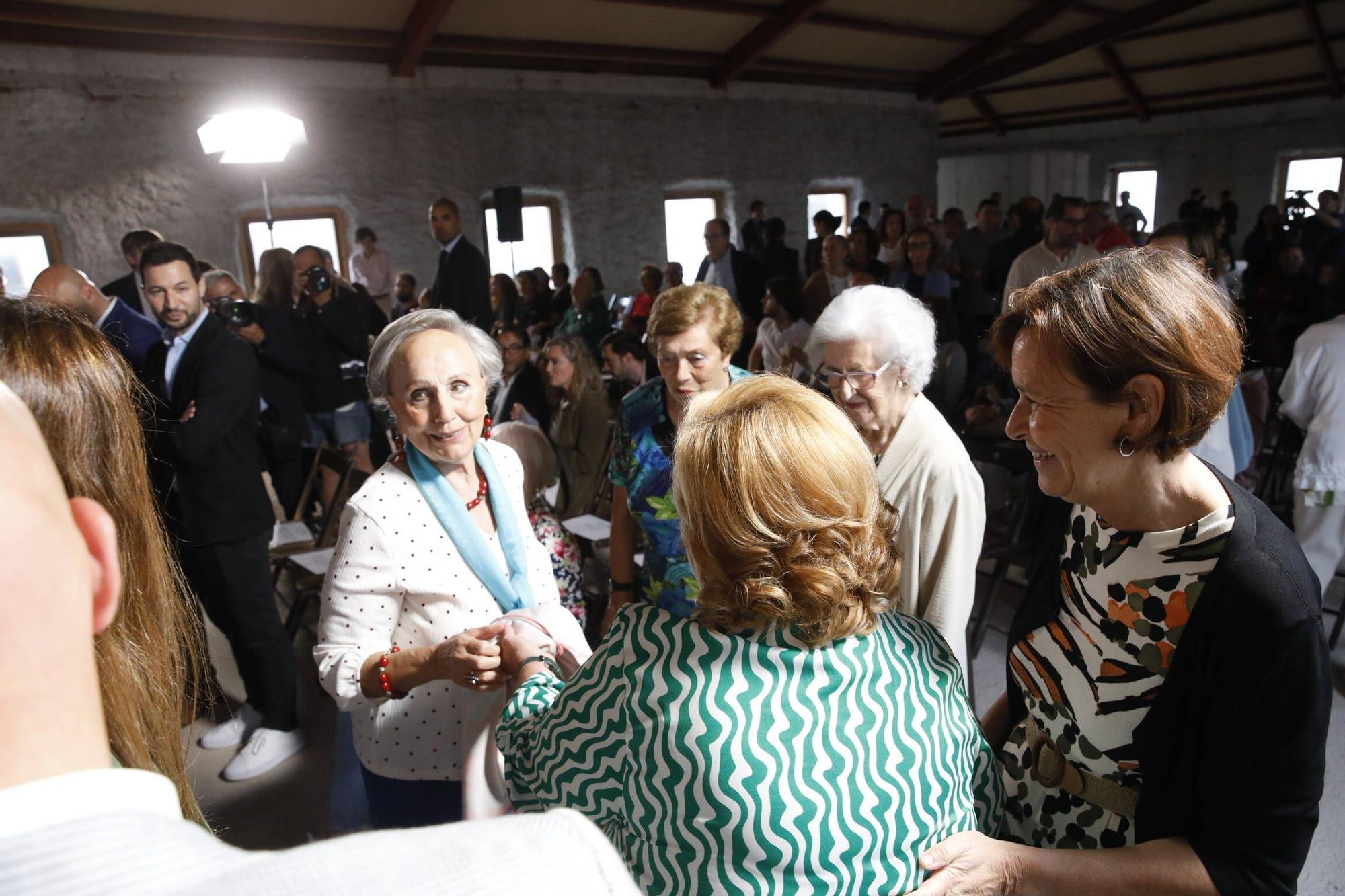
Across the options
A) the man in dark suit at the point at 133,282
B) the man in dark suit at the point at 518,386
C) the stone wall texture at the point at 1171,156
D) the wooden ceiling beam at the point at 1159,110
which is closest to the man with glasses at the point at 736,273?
the man in dark suit at the point at 518,386

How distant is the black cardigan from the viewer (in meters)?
1.01

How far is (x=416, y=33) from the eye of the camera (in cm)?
862

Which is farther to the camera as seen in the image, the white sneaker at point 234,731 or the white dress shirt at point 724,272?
the white dress shirt at point 724,272

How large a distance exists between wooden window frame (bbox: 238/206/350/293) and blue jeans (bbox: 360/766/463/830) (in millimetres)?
8865

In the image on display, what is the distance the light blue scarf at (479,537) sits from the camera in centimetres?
168

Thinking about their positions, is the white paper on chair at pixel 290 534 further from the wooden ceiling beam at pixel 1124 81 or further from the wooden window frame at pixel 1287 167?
the wooden window frame at pixel 1287 167

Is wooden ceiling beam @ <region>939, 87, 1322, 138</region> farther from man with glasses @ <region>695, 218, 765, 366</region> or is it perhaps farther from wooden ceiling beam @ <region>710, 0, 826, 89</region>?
man with glasses @ <region>695, 218, 765, 366</region>

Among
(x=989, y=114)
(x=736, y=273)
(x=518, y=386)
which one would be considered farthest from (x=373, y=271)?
(x=989, y=114)

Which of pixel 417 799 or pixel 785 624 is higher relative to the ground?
pixel 785 624

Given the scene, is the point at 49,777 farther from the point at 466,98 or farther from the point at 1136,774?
the point at 466,98

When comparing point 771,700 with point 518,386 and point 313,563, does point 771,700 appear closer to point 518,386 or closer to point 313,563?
point 313,563

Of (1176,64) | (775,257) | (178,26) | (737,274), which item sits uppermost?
(1176,64)

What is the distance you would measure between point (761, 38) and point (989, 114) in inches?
288

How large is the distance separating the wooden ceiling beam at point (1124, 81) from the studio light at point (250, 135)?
11.1 meters
